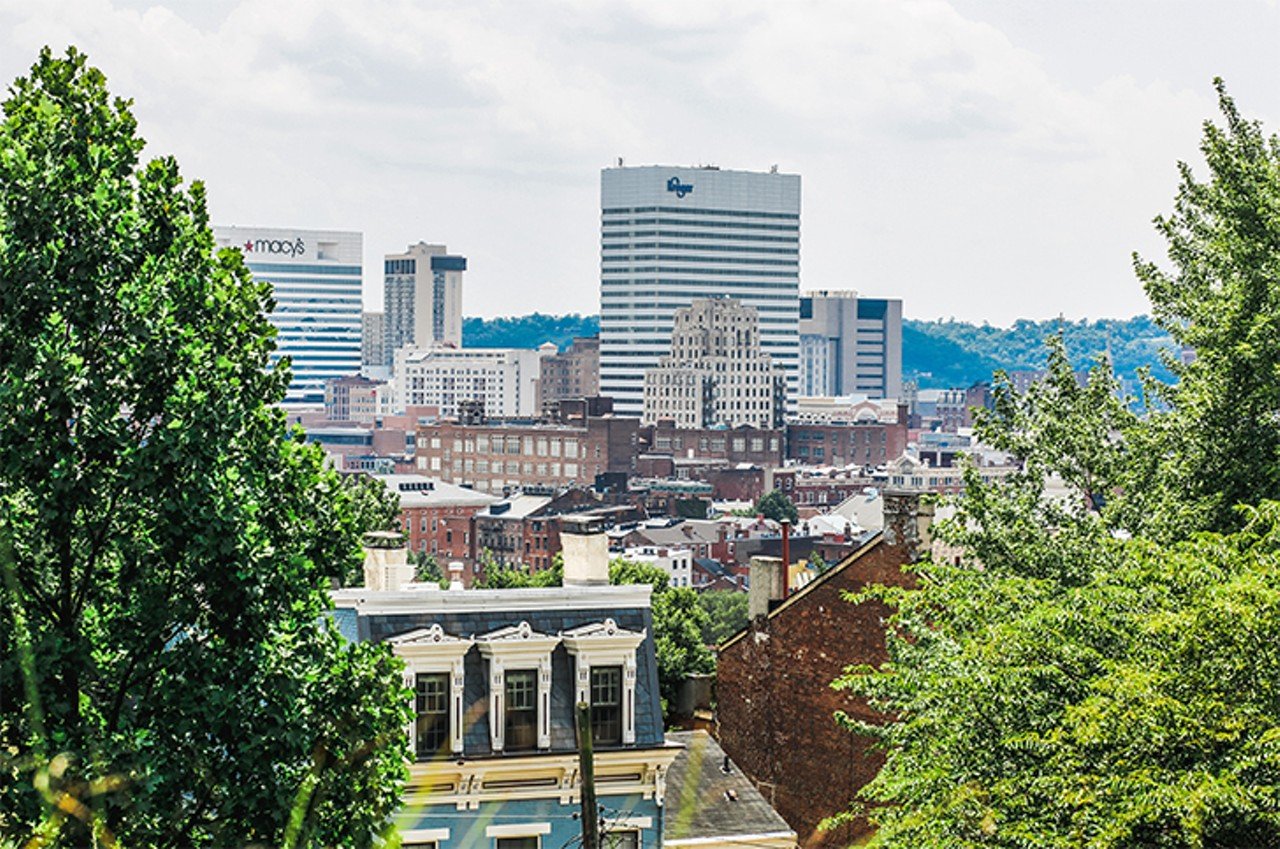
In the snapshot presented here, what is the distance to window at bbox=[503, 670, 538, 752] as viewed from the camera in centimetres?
2841

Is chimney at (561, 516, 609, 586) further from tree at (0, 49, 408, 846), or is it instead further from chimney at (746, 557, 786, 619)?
tree at (0, 49, 408, 846)

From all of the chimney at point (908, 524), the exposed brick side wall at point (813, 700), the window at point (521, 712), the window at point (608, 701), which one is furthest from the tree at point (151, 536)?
the chimney at point (908, 524)

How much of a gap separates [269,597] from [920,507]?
20.8 metres

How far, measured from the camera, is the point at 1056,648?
1867cm

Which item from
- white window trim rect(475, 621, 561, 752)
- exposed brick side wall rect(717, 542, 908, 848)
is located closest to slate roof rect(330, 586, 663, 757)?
white window trim rect(475, 621, 561, 752)

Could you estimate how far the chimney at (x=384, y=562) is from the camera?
1292 inches

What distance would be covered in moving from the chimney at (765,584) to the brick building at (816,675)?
0.06 ft

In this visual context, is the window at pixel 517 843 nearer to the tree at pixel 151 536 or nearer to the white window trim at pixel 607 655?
the white window trim at pixel 607 655

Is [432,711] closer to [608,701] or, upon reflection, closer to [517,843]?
[517,843]

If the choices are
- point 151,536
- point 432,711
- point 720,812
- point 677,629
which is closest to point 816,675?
point 720,812

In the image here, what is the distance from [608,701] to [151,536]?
46.7 ft

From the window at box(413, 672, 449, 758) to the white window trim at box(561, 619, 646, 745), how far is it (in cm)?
198

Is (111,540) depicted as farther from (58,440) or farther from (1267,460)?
(1267,460)

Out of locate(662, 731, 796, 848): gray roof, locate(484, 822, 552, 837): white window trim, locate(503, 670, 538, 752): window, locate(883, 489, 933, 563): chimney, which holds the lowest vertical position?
locate(662, 731, 796, 848): gray roof
